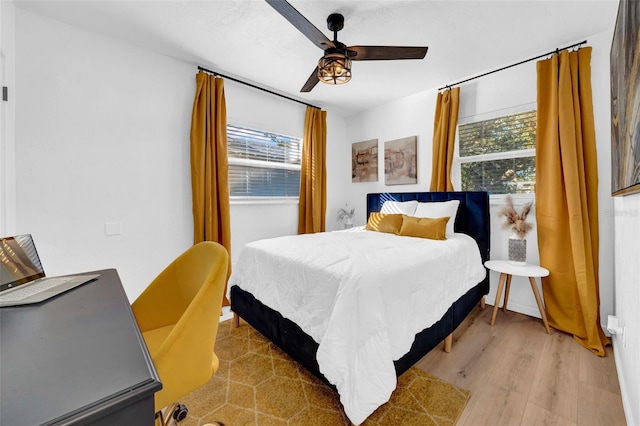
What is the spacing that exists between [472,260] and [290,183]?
8.01 ft

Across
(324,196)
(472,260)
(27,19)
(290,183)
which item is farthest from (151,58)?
(472,260)

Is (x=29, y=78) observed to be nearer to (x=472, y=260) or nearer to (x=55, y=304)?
(x=55, y=304)

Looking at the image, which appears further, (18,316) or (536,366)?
(536,366)

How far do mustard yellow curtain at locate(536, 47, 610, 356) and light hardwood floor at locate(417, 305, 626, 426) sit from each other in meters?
0.23

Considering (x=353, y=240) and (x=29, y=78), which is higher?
(x=29, y=78)

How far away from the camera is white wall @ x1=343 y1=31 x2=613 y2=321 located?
7.14ft

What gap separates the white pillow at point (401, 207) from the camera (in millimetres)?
2950

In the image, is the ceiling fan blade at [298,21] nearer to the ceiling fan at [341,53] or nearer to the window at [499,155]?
the ceiling fan at [341,53]

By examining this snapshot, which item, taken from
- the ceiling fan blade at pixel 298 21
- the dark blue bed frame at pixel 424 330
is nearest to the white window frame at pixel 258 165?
the dark blue bed frame at pixel 424 330

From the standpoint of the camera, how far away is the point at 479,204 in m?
2.69

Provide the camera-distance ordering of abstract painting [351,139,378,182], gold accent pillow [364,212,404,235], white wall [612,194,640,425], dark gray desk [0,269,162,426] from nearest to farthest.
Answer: dark gray desk [0,269,162,426]
white wall [612,194,640,425]
gold accent pillow [364,212,404,235]
abstract painting [351,139,378,182]

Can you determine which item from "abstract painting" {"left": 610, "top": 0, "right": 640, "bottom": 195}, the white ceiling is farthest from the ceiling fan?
"abstract painting" {"left": 610, "top": 0, "right": 640, "bottom": 195}

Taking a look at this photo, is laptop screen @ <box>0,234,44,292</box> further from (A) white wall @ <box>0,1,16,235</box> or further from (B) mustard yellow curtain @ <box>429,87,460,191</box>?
(B) mustard yellow curtain @ <box>429,87,460,191</box>

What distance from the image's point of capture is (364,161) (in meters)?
4.07
